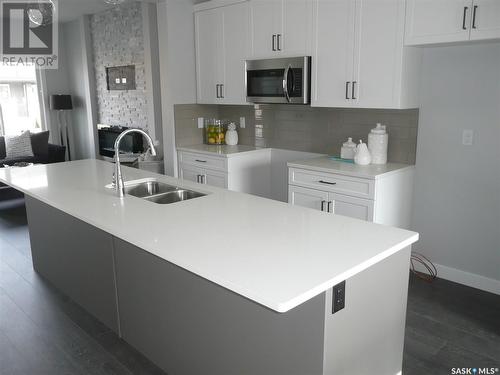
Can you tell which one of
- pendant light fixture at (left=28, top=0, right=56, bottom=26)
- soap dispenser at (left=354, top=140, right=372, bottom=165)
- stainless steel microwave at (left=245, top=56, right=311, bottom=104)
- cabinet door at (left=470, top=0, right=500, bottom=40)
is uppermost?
pendant light fixture at (left=28, top=0, right=56, bottom=26)

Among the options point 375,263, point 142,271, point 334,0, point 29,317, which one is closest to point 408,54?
point 334,0

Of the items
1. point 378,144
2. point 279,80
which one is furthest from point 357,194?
point 279,80

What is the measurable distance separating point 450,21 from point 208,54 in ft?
7.99

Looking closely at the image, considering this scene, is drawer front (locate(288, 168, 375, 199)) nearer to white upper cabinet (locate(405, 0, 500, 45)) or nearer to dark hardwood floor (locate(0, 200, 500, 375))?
dark hardwood floor (locate(0, 200, 500, 375))

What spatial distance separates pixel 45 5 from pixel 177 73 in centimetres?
176

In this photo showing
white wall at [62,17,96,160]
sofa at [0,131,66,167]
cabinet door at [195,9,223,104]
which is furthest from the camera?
white wall at [62,17,96,160]

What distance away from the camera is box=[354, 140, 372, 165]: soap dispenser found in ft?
11.3

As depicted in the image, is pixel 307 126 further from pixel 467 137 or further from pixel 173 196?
pixel 173 196

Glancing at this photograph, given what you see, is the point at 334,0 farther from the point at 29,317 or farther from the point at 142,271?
the point at 29,317

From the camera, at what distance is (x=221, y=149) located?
444cm

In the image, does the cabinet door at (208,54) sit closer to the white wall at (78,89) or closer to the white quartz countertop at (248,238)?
the white quartz countertop at (248,238)

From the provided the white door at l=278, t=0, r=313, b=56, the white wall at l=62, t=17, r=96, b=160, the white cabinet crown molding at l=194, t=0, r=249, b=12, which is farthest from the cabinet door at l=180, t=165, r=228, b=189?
the white wall at l=62, t=17, r=96, b=160

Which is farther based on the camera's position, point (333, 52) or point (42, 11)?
point (333, 52)

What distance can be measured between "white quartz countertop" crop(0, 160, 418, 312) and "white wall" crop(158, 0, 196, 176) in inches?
76.7
